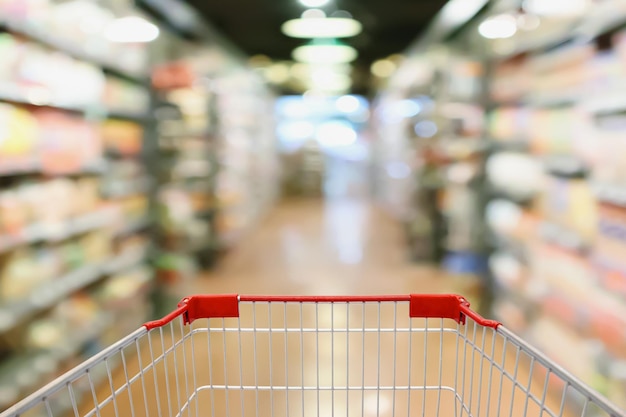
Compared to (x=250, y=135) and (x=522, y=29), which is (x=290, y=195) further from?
(x=522, y=29)

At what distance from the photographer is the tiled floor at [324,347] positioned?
150 cm

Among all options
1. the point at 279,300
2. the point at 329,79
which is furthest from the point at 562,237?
the point at 329,79

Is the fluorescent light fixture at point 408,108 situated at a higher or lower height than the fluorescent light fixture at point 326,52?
lower

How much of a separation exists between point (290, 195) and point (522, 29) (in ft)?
38.1

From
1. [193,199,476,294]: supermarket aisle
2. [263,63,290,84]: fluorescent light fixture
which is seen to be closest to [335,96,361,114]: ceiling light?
[263,63,290,84]: fluorescent light fixture

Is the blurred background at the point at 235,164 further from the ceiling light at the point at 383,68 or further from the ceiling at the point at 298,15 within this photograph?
the ceiling light at the point at 383,68

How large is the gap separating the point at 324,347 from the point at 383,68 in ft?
28.4

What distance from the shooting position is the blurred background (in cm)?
222

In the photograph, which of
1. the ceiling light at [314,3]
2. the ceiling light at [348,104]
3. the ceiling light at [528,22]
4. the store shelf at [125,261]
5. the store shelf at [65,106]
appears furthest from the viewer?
the ceiling light at [348,104]

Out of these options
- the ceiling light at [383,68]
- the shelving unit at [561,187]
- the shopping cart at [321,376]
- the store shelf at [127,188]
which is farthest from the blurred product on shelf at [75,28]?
the ceiling light at [383,68]

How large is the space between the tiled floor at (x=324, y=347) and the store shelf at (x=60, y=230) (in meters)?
0.84

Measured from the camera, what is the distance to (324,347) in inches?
125

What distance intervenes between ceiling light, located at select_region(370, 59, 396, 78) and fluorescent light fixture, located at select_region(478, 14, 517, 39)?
20.3ft

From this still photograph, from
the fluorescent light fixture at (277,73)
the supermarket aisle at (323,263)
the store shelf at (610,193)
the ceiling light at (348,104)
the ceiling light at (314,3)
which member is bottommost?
the supermarket aisle at (323,263)
